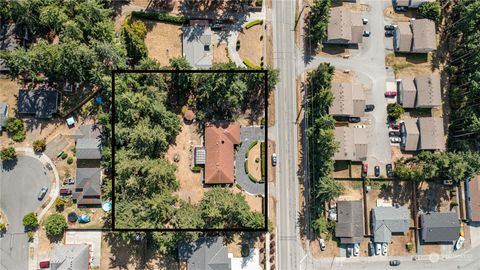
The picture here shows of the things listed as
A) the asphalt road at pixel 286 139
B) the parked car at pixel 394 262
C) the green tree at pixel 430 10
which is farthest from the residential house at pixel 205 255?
the green tree at pixel 430 10

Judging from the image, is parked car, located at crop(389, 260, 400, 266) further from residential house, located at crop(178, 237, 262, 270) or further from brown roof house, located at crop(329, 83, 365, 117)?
residential house, located at crop(178, 237, 262, 270)

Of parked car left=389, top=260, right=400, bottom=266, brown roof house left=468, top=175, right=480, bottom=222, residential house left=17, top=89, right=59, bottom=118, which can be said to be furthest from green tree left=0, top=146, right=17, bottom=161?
brown roof house left=468, top=175, right=480, bottom=222

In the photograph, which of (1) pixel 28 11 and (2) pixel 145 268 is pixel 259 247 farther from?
(1) pixel 28 11

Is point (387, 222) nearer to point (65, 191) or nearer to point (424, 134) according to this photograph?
point (424, 134)

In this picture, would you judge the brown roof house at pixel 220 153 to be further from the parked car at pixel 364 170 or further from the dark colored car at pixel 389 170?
the dark colored car at pixel 389 170

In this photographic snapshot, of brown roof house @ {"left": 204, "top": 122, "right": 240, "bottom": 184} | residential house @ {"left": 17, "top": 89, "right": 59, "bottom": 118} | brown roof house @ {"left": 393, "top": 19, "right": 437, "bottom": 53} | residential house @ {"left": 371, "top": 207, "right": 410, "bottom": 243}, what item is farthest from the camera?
brown roof house @ {"left": 393, "top": 19, "right": 437, "bottom": 53}

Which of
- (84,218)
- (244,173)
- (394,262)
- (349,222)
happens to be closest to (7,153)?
(84,218)

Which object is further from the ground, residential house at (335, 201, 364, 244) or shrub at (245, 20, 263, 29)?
shrub at (245, 20, 263, 29)

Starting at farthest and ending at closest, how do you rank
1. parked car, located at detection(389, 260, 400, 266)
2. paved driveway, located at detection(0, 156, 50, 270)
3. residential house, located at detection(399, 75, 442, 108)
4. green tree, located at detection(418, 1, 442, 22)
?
green tree, located at detection(418, 1, 442, 22), residential house, located at detection(399, 75, 442, 108), parked car, located at detection(389, 260, 400, 266), paved driveway, located at detection(0, 156, 50, 270)
